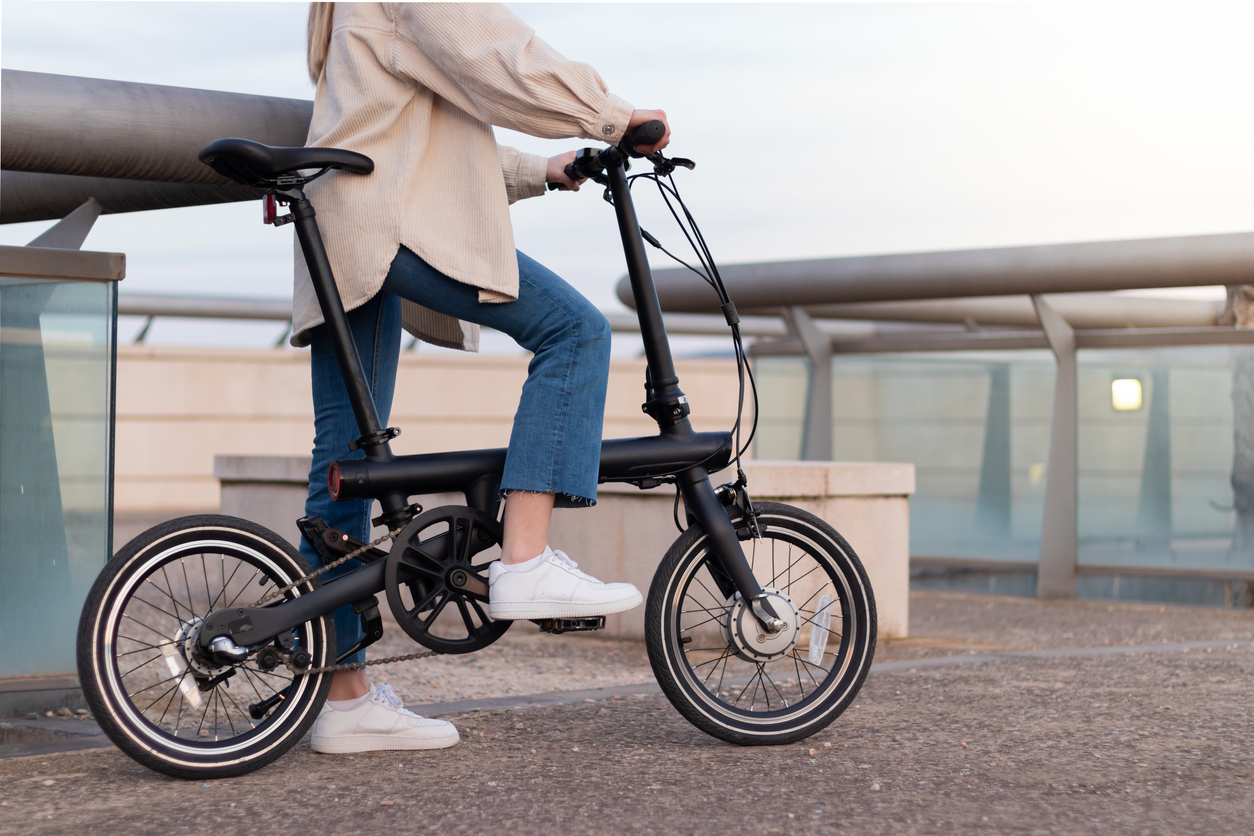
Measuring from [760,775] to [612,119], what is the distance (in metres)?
1.41

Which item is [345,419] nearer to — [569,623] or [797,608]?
[569,623]

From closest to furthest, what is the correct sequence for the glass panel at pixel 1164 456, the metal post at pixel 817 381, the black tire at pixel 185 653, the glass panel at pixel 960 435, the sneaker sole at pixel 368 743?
the black tire at pixel 185 653 < the sneaker sole at pixel 368 743 < the glass panel at pixel 1164 456 < the glass panel at pixel 960 435 < the metal post at pixel 817 381

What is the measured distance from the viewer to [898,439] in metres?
8.42

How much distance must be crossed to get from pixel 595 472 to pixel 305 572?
0.66 metres

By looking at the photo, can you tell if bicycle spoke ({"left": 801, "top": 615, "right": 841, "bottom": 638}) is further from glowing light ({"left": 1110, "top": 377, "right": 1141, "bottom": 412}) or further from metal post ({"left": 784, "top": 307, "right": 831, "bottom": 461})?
metal post ({"left": 784, "top": 307, "right": 831, "bottom": 461})

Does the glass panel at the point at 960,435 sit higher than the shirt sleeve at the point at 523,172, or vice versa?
the shirt sleeve at the point at 523,172

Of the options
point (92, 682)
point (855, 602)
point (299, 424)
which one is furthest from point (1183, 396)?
point (299, 424)

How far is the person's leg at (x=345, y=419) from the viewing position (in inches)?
125

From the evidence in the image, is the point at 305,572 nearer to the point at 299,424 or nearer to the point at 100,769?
the point at 100,769

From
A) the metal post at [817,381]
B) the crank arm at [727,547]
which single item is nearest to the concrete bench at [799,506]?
the crank arm at [727,547]

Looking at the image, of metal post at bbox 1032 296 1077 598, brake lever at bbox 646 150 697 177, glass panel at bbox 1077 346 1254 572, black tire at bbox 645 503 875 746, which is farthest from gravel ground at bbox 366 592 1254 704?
brake lever at bbox 646 150 697 177

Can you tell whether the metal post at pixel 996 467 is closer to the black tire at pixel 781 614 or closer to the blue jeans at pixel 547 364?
the black tire at pixel 781 614

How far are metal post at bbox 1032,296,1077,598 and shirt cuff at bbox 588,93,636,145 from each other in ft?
16.4

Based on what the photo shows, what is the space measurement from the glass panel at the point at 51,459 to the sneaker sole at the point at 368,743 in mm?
1015
